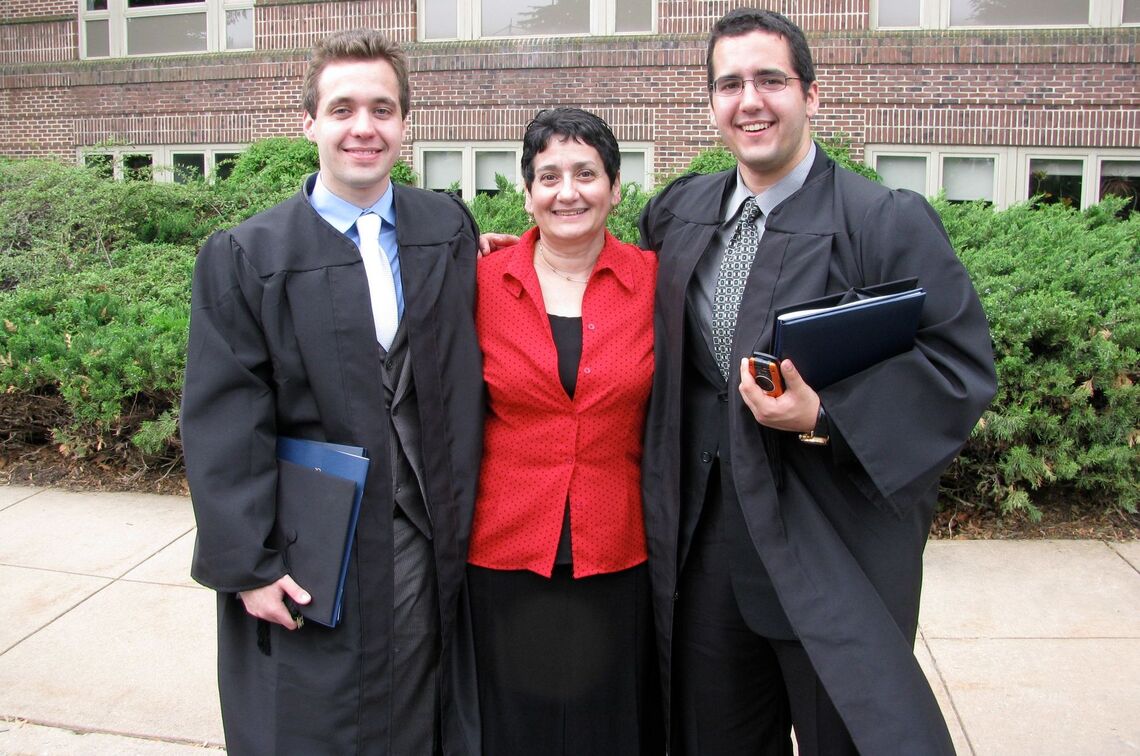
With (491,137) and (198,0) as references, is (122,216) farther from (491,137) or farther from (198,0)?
(198,0)

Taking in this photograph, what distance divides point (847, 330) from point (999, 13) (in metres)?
10.5

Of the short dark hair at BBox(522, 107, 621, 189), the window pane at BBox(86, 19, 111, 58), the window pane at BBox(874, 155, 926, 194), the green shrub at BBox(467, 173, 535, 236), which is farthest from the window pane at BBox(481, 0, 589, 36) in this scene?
the short dark hair at BBox(522, 107, 621, 189)

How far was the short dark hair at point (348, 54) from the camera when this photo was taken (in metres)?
2.36

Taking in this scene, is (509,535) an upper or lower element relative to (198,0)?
lower

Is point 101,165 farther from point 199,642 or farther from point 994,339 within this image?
point 994,339

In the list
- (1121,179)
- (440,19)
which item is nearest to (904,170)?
(1121,179)

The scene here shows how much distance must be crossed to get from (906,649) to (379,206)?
1.59 metres

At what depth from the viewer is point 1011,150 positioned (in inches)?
423

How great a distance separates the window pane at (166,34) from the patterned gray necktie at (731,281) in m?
12.8

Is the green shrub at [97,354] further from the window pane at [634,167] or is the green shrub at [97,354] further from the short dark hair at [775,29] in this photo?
the window pane at [634,167]

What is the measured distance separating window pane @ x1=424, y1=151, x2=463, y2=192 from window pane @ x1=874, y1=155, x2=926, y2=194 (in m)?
4.84

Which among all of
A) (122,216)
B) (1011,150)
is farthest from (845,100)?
(122,216)

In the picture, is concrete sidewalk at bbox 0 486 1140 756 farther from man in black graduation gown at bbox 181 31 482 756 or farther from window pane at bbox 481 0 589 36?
window pane at bbox 481 0 589 36

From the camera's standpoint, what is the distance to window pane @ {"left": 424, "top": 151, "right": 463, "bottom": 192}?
1218 cm
